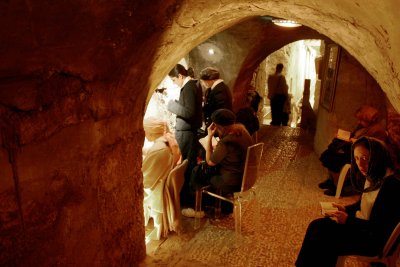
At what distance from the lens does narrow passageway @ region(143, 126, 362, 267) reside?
3586 millimetres

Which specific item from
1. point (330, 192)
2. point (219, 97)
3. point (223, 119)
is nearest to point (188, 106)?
point (219, 97)

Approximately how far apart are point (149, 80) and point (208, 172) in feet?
4.96

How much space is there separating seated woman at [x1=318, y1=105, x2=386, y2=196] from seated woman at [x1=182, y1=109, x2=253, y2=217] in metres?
1.51

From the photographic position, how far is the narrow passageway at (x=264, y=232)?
3.59 metres

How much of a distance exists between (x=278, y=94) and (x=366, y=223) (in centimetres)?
757

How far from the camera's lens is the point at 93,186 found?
2498 millimetres

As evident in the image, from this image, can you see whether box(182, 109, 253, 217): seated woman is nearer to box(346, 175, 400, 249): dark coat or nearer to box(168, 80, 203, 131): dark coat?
box(168, 80, 203, 131): dark coat

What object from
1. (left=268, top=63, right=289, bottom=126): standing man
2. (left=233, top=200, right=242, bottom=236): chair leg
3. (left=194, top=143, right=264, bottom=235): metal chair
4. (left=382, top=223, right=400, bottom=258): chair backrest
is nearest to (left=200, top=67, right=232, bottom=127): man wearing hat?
(left=194, top=143, right=264, bottom=235): metal chair

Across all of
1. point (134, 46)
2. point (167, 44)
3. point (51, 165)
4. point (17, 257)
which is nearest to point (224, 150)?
point (167, 44)

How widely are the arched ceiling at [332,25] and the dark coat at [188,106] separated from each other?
52.3 inches

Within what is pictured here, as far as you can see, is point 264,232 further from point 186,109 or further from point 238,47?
point 238,47

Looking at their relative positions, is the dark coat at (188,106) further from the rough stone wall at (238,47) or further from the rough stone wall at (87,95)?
the rough stone wall at (238,47)

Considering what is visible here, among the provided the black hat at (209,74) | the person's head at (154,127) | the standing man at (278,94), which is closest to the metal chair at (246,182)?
the person's head at (154,127)

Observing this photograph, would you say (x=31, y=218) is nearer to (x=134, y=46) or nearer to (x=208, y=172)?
(x=134, y=46)
